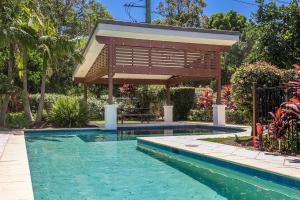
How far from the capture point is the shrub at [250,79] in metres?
9.54

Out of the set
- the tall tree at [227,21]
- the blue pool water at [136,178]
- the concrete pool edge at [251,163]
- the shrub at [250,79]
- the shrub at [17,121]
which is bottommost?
the blue pool water at [136,178]

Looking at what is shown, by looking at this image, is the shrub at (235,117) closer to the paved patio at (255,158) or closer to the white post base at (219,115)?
the white post base at (219,115)

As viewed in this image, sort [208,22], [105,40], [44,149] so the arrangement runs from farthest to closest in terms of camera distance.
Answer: [208,22] → [105,40] → [44,149]

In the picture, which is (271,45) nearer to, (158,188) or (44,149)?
(44,149)

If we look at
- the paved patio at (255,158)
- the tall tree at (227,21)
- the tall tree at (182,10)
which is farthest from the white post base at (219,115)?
the tall tree at (227,21)

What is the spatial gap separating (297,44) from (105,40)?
10.0 metres

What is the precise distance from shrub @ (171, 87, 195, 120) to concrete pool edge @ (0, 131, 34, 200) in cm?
1568

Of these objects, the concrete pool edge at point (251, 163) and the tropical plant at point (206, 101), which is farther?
Result: the tropical plant at point (206, 101)

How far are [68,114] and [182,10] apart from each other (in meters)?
25.4

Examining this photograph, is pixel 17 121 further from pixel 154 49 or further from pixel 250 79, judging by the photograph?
pixel 250 79

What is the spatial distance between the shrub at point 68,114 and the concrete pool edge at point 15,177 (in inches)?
355

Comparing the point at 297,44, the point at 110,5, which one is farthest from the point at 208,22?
the point at 297,44

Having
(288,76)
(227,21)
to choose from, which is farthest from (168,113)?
(227,21)

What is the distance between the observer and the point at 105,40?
50.0ft
